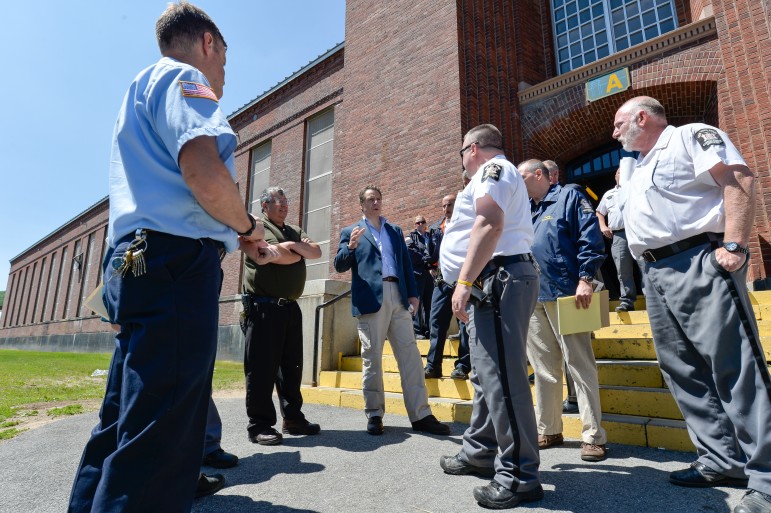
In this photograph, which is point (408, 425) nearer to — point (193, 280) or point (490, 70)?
point (193, 280)

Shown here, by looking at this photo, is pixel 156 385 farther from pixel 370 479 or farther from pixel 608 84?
pixel 608 84

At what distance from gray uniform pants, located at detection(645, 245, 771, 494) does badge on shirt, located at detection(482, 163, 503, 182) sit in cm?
111

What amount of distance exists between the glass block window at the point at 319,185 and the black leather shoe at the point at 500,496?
10624 millimetres

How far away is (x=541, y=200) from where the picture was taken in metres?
4.09

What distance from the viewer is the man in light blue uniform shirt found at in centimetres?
142

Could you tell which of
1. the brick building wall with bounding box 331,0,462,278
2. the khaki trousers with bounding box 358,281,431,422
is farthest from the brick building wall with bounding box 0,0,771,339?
the khaki trousers with bounding box 358,281,431,422

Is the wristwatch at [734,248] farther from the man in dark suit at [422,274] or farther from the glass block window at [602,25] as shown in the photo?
the glass block window at [602,25]

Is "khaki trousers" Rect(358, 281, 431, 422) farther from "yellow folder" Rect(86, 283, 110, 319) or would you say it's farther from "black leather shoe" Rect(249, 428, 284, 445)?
"yellow folder" Rect(86, 283, 110, 319)

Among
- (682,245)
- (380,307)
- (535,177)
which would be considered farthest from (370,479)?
(535,177)

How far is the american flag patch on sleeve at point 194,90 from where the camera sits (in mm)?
1612

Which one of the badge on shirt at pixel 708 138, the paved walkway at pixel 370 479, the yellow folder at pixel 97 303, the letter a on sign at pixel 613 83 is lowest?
the paved walkway at pixel 370 479

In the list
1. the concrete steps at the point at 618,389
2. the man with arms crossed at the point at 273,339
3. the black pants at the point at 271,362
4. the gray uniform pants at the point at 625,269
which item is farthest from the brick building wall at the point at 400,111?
the black pants at the point at 271,362

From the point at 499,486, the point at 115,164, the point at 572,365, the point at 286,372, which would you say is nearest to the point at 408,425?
the point at 286,372

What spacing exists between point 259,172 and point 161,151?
15608mm
